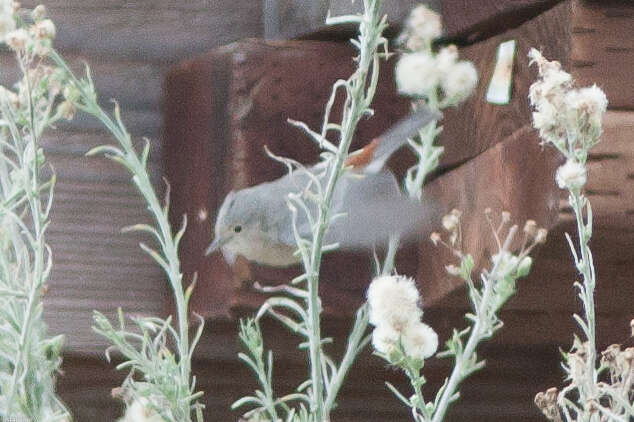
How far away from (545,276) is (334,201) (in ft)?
0.55

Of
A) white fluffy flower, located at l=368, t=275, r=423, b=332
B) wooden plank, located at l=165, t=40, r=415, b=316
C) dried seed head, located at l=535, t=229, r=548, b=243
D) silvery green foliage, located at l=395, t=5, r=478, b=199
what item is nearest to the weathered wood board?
wooden plank, located at l=165, t=40, r=415, b=316

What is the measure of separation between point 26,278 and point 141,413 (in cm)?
12

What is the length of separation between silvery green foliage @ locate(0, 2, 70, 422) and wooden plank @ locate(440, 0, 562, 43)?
1.23ft

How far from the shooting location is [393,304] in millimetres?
952

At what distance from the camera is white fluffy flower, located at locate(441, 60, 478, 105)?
1.14m

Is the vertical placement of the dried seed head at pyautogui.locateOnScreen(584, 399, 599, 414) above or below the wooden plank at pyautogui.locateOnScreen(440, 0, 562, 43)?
below

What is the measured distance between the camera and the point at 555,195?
44.7 inches

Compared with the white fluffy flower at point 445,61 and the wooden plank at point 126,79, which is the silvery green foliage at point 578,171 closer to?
the white fluffy flower at point 445,61

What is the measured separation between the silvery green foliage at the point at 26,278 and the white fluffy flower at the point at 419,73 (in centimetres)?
24

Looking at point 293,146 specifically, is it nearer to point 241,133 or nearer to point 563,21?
point 241,133

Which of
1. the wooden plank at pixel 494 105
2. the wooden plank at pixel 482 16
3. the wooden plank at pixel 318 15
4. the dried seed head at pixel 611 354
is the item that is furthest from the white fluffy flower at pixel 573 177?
the wooden plank at pixel 318 15

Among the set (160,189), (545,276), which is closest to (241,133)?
(160,189)

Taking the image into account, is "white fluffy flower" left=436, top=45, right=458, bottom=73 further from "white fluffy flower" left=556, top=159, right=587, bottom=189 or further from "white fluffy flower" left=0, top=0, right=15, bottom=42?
"white fluffy flower" left=0, top=0, right=15, bottom=42

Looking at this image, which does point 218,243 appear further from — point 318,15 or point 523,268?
point 523,268
